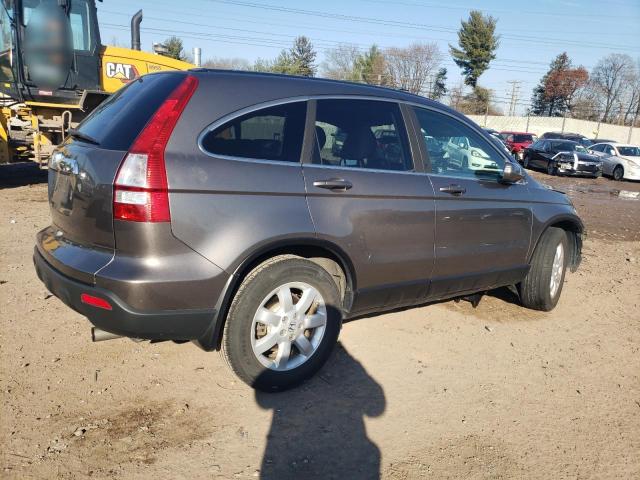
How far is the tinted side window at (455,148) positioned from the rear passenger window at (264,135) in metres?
1.13

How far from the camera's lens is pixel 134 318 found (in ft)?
9.12

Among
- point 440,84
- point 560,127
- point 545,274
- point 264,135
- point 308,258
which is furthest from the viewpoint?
point 440,84

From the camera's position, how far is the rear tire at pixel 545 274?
194 inches

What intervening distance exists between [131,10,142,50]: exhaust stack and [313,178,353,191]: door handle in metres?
9.34

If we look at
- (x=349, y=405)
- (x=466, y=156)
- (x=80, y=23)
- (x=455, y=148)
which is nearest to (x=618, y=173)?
(x=80, y=23)

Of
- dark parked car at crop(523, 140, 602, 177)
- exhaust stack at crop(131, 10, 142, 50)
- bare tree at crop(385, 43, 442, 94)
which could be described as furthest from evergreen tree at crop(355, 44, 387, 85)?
exhaust stack at crop(131, 10, 142, 50)

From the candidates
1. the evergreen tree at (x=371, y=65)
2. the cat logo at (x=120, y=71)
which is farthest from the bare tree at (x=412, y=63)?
the cat logo at (x=120, y=71)

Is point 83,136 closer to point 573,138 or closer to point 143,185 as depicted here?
point 143,185

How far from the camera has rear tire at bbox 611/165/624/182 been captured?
23.0 metres

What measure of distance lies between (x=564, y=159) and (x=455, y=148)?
2093 centimetres

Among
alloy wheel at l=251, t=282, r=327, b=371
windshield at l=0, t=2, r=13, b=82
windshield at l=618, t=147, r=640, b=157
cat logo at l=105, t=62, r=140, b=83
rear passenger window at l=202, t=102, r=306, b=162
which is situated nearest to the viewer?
rear passenger window at l=202, t=102, r=306, b=162

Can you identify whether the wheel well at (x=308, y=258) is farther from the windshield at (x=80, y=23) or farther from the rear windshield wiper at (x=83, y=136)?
the windshield at (x=80, y=23)

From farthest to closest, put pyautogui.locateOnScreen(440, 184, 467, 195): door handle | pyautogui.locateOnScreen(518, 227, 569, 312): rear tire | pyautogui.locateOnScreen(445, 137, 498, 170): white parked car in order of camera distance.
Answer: pyautogui.locateOnScreen(518, 227, 569, 312): rear tire → pyautogui.locateOnScreen(445, 137, 498, 170): white parked car → pyautogui.locateOnScreen(440, 184, 467, 195): door handle

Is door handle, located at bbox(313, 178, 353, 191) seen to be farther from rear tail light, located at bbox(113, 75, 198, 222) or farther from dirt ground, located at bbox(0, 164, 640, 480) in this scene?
dirt ground, located at bbox(0, 164, 640, 480)
